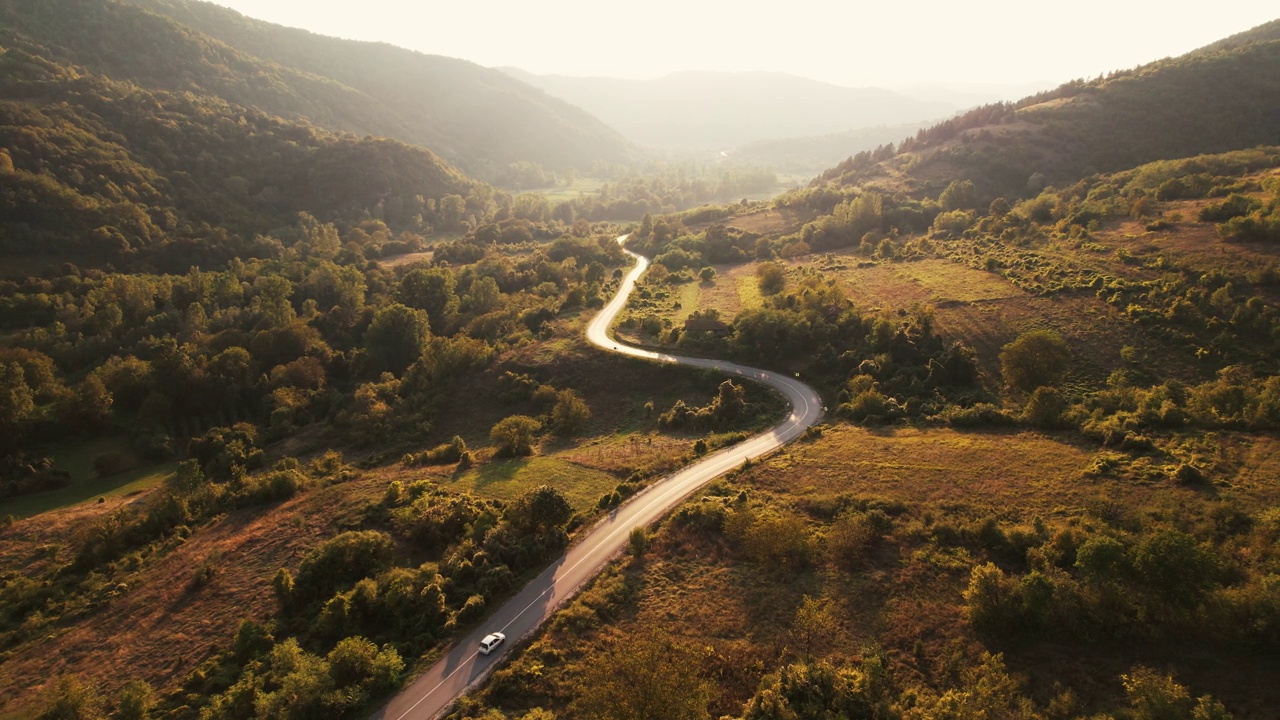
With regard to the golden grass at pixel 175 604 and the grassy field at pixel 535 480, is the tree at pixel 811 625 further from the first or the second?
the golden grass at pixel 175 604

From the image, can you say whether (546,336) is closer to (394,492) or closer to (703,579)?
(394,492)

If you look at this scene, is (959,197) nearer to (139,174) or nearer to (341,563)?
(341,563)

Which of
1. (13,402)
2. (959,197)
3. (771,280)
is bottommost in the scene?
(771,280)

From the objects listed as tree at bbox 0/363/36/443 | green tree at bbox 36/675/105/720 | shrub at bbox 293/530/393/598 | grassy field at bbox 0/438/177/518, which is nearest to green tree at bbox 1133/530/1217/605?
shrub at bbox 293/530/393/598

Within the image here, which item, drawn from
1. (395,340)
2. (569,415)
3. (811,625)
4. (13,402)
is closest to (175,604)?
(569,415)

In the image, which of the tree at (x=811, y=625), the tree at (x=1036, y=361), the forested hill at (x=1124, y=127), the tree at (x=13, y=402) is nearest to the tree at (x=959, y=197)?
the forested hill at (x=1124, y=127)

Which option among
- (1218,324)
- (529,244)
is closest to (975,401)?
(1218,324)

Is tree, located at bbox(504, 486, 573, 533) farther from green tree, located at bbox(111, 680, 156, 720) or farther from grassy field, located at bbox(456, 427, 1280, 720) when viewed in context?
green tree, located at bbox(111, 680, 156, 720)
